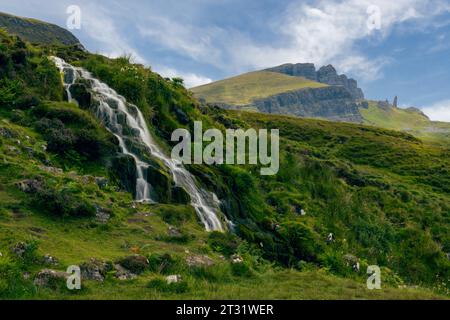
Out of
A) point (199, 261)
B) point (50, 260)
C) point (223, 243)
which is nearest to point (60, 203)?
point (50, 260)

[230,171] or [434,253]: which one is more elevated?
[230,171]

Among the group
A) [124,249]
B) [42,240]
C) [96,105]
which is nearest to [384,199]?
[96,105]

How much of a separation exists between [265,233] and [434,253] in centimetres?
1467

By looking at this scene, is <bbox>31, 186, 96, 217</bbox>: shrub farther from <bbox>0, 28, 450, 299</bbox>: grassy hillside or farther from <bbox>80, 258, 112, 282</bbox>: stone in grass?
<bbox>80, 258, 112, 282</bbox>: stone in grass

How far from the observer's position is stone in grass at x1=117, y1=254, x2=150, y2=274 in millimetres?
15641

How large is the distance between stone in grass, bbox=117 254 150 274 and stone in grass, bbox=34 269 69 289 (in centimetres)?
233

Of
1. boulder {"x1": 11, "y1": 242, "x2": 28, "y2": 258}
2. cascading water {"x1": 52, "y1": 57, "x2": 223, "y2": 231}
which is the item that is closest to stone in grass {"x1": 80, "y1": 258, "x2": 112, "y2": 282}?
boulder {"x1": 11, "y1": 242, "x2": 28, "y2": 258}

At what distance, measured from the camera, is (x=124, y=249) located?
57.9 ft

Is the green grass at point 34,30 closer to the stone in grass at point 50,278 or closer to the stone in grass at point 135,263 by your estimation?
the stone in grass at point 135,263
